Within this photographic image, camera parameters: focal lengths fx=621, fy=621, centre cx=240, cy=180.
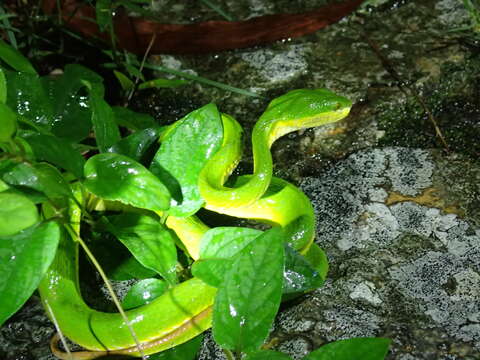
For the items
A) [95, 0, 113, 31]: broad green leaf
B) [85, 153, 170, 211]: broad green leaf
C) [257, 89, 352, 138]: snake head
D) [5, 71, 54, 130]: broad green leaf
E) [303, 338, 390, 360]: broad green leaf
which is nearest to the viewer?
[303, 338, 390, 360]: broad green leaf

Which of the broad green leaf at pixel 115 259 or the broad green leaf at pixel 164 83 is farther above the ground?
the broad green leaf at pixel 164 83

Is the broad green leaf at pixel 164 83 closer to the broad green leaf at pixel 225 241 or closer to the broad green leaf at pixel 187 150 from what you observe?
the broad green leaf at pixel 187 150

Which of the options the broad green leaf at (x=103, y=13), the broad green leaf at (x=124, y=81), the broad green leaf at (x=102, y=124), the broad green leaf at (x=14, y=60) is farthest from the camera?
the broad green leaf at (x=124, y=81)

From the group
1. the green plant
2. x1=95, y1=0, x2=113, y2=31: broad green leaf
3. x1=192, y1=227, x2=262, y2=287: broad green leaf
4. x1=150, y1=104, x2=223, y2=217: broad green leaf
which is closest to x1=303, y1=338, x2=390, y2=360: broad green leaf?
the green plant

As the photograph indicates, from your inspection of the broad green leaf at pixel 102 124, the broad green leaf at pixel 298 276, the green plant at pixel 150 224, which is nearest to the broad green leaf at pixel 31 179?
the green plant at pixel 150 224

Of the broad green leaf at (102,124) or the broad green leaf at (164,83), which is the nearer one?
the broad green leaf at (102,124)

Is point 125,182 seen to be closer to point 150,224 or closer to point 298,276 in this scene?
point 150,224

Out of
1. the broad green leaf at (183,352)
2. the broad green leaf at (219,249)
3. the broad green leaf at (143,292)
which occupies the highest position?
the broad green leaf at (219,249)

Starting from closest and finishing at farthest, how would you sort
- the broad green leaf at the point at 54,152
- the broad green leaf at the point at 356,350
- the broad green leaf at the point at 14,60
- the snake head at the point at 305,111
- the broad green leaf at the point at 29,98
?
the broad green leaf at the point at 356,350, the broad green leaf at the point at 54,152, the broad green leaf at the point at 29,98, the broad green leaf at the point at 14,60, the snake head at the point at 305,111

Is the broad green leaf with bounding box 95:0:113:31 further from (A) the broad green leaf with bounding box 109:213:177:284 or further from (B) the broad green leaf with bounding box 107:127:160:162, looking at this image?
(A) the broad green leaf with bounding box 109:213:177:284
